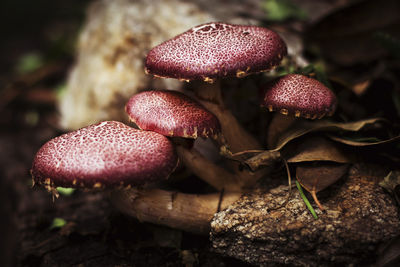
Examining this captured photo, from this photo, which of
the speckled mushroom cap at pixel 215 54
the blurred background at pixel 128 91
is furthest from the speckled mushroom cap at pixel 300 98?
the blurred background at pixel 128 91

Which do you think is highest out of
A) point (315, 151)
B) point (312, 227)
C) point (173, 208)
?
point (315, 151)

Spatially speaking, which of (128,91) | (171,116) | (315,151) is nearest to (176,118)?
(171,116)

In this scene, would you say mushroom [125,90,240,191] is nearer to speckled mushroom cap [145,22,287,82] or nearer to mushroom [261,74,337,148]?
speckled mushroom cap [145,22,287,82]

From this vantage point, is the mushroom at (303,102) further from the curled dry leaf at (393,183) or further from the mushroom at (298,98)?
the curled dry leaf at (393,183)

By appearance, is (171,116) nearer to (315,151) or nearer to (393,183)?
(315,151)

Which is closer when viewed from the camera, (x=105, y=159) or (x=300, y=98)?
(x=105, y=159)

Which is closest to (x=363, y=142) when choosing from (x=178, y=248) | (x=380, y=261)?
(x=380, y=261)

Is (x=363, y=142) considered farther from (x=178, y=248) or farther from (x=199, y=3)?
(x=199, y=3)
